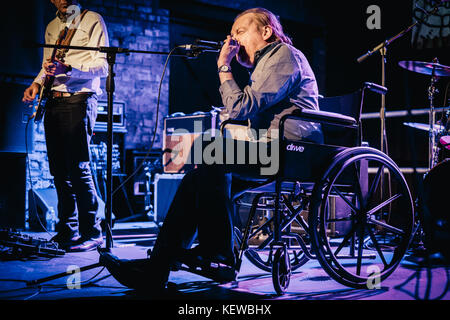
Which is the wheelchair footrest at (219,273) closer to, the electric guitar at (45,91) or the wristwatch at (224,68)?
the wristwatch at (224,68)

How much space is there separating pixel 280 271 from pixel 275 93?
2.32 ft

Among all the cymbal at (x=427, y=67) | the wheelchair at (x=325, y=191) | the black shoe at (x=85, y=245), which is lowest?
the black shoe at (x=85, y=245)

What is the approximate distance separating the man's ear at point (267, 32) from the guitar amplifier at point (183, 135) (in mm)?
2390

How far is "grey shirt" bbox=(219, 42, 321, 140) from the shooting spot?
178 cm

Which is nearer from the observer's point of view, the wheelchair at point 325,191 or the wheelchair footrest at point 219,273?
the wheelchair footrest at point 219,273

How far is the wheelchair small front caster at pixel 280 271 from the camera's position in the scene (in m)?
1.71

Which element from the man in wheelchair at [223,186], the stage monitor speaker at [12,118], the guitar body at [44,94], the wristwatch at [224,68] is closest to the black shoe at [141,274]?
the man in wheelchair at [223,186]

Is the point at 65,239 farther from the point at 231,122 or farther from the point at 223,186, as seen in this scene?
the point at 223,186

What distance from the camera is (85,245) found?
2916 mm

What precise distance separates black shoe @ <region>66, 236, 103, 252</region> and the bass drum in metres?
2.18

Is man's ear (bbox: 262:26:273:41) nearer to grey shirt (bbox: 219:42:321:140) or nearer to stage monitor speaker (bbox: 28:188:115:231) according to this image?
grey shirt (bbox: 219:42:321:140)

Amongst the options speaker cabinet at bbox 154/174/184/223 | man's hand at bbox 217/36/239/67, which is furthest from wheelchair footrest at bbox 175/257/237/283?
speaker cabinet at bbox 154/174/184/223

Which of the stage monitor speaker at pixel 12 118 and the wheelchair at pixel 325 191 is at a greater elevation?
the stage monitor speaker at pixel 12 118

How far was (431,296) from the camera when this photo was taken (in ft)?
5.64
